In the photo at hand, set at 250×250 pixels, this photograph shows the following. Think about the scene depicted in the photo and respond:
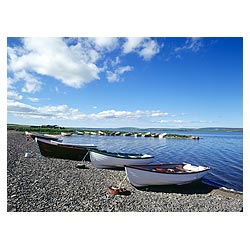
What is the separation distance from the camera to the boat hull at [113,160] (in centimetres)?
544

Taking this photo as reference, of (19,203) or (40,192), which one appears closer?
(19,203)

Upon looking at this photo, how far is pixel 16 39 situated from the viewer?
11.6 feet

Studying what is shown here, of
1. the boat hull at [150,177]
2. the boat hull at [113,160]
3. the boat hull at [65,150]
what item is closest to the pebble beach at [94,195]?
the boat hull at [150,177]

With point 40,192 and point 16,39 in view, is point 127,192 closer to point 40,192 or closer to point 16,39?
point 40,192

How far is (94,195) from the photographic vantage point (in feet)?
11.9

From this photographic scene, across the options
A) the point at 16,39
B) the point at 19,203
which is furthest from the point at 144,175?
the point at 16,39

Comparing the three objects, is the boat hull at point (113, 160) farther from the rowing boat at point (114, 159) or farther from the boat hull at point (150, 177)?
the boat hull at point (150, 177)

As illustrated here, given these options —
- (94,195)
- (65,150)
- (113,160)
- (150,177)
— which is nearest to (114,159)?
(113,160)

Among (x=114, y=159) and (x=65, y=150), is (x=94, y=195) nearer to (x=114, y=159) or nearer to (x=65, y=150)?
(x=114, y=159)

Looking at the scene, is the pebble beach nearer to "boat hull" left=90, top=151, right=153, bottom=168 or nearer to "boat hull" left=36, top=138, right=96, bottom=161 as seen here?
"boat hull" left=90, top=151, right=153, bottom=168

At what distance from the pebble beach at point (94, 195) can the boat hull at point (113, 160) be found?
509 mm

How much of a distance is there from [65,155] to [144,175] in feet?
10.9

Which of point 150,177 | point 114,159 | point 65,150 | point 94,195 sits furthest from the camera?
point 65,150

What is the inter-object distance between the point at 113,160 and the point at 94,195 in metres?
1.99
